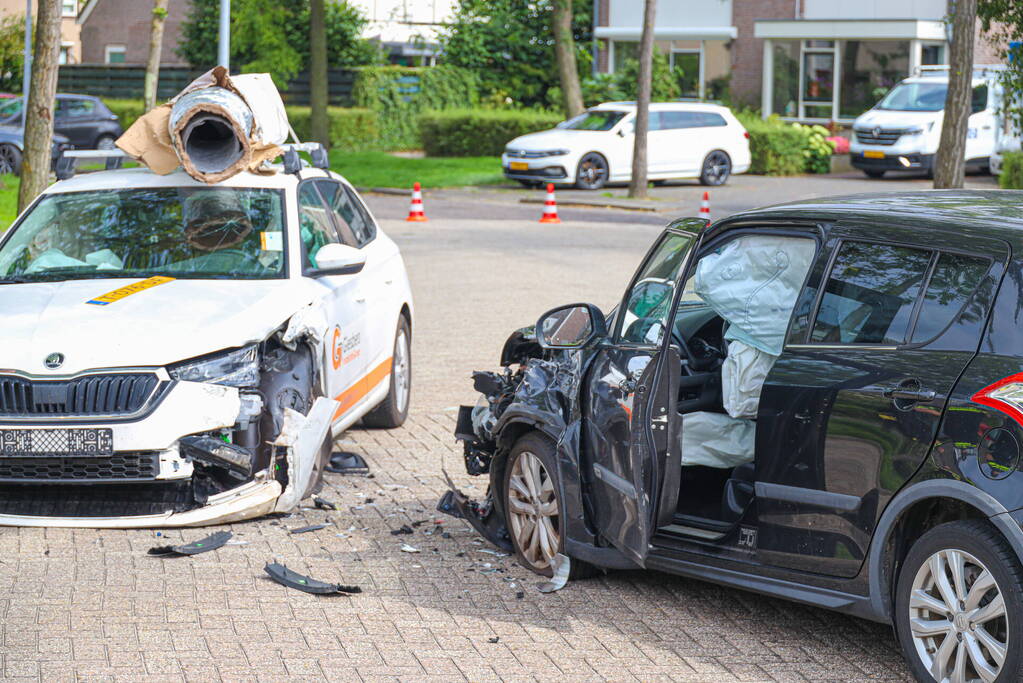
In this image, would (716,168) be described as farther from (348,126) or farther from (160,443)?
(160,443)

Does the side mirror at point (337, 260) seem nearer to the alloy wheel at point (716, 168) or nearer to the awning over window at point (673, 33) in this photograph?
the alloy wheel at point (716, 168)

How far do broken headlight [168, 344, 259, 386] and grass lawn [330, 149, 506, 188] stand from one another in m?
24.6

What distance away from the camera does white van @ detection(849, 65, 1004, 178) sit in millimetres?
31047

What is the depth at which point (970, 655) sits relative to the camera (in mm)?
4430

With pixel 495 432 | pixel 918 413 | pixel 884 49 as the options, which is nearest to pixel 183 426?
pixel 495 432

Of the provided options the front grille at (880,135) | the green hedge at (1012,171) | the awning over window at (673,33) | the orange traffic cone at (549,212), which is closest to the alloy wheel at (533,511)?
the orange traffic cone at (549,212)

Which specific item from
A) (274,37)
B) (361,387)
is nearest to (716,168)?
(274,37)

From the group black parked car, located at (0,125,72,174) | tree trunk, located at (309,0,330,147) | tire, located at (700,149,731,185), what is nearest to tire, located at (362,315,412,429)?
tire, located at (700,149,731,185)

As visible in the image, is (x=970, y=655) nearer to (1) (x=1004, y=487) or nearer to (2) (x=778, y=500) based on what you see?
(1) (x=1004, y=487)

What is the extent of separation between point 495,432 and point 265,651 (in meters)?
1.64

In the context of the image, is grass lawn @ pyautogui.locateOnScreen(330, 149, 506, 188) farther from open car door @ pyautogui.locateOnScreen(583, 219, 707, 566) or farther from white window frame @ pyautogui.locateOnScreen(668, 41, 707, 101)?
open car door @ pyautogui.locateOnScreen(583, 219, 707, 566)

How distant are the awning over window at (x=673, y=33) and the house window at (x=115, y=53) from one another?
959 inches

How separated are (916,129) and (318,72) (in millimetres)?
15324

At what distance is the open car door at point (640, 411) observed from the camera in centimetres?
536
